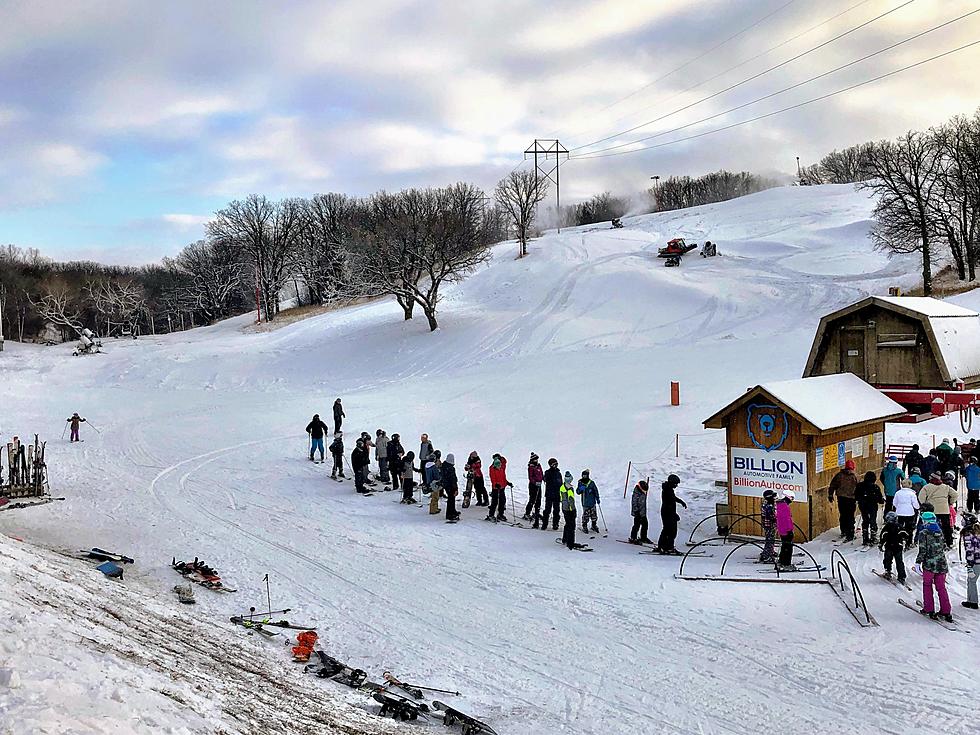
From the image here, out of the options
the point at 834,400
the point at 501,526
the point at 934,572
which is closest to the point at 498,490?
the point at 501,526

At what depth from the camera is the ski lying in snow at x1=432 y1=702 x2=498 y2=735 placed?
8.23 m

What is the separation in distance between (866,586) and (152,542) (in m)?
12.5

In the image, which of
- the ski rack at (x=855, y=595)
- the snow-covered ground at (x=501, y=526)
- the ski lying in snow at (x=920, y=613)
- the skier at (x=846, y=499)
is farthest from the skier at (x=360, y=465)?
the ski lying in snow at (x=920, y=613)

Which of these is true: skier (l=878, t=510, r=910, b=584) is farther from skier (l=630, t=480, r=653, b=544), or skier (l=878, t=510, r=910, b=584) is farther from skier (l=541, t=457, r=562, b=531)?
skier (l=541, t=457, r=562, b=531)

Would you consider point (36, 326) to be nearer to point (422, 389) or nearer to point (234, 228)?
point (234, 228)

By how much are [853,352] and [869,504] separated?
20.2ft

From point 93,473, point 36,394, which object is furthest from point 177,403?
point 93,473

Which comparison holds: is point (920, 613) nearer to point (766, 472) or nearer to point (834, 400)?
point (766, 472)

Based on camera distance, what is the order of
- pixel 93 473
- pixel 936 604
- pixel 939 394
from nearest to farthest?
pixel 936 604, pixel 939 394, pixel 93 473

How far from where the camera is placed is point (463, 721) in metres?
8.41

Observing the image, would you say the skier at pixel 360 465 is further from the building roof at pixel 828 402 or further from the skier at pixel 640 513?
the building roof at pixel 828 402

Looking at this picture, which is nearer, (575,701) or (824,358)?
(575,701)

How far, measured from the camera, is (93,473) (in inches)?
888

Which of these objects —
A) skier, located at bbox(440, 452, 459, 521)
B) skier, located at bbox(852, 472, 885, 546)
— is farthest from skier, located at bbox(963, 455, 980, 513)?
skier, located at bbox(440, 452, 459, 521)
